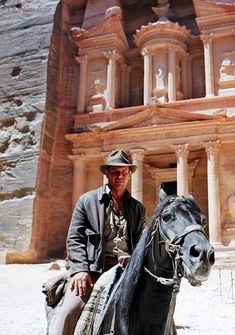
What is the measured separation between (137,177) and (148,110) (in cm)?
319

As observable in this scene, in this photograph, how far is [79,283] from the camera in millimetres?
3273

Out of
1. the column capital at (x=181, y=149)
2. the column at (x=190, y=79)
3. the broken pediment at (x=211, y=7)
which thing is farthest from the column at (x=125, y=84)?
the column capital at (x=181, y=149)

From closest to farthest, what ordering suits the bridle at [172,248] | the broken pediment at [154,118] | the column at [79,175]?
the bridle at [172,248] < the broken pediment at [154,118] < the column at [79,175]

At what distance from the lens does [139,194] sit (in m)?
20.4

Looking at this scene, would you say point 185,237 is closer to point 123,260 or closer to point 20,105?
point 123,260

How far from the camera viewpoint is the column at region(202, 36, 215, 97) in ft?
71.3

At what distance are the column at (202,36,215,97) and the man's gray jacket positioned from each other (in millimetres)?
18929

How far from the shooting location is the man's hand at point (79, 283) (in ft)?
10.7

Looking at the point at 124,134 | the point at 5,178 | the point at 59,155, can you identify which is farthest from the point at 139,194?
the point at 5,178

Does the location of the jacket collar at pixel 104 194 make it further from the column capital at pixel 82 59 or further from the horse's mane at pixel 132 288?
the column capital at pixel 82 59

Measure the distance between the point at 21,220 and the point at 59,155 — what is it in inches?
158

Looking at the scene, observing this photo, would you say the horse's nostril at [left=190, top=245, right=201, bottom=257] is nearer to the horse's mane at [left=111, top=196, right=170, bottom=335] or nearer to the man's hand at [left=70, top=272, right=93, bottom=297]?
the horse's mane at [left=111, top=196, right=170, bottom=335]

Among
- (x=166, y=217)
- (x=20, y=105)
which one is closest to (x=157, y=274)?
(x=166, y=217)

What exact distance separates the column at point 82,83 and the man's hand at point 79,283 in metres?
20.9
